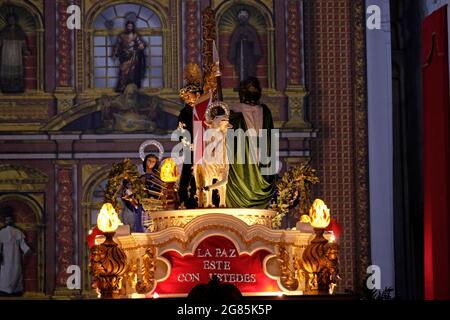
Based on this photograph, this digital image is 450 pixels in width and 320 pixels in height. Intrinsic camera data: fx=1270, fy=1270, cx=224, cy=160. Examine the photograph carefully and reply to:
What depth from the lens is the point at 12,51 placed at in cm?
1916

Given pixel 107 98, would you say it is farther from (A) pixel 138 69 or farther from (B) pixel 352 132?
(B) pixel 352 132

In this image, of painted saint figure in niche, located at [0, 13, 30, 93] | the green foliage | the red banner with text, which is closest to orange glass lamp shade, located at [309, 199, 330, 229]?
the red banner with text

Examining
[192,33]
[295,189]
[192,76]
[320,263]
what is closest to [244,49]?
[192,33]

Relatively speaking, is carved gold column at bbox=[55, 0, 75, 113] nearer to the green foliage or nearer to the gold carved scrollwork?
the green foliage

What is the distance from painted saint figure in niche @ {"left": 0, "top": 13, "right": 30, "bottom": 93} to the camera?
19109mm

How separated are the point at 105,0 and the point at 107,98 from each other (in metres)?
1.51

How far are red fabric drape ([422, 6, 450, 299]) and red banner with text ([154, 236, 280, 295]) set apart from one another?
4652 mm

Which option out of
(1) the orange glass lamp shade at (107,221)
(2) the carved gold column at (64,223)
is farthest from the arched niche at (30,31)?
(1) the orange glass lamp shade at (107,221)

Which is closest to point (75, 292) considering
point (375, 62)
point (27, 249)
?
point (27, 249)

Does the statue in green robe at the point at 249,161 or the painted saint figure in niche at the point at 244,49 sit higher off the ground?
the painted saint figure in niche at the point at 244,49

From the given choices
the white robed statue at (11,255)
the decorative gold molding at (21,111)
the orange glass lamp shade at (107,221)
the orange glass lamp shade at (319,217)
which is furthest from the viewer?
the decorative gold molding at (21,111)

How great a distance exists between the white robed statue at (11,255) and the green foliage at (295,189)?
7.51 m

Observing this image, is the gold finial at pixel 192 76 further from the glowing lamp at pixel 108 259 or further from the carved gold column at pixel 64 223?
the carved gold column at pixel 64 223

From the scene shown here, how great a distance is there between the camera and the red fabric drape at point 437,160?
15219 millimetres
